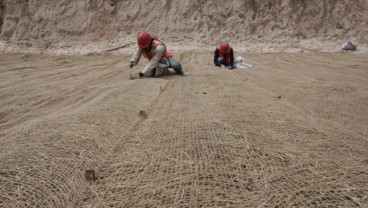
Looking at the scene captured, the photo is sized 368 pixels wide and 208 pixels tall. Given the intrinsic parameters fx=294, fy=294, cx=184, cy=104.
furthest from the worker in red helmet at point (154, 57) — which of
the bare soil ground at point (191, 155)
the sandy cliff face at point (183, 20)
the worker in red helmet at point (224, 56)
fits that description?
the sandy cliff face at point (183, 20)

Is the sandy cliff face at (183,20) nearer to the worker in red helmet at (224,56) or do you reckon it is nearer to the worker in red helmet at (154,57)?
the worker in red helmet at (224,56)

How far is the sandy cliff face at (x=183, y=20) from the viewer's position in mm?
12492

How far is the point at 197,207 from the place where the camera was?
53.6 inches

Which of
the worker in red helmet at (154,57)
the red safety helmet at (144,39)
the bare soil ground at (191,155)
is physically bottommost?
the bare soil ground at (191,155)

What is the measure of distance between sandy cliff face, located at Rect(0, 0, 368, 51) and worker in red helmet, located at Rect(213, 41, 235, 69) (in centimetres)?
562

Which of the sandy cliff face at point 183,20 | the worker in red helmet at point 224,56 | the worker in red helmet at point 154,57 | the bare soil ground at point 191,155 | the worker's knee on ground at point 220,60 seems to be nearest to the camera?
the bare soil ground at point 191,155

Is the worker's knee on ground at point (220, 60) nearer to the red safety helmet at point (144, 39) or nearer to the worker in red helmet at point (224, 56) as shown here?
the worker in red helmet at point (224, 56)

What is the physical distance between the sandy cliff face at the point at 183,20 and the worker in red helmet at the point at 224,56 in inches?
221

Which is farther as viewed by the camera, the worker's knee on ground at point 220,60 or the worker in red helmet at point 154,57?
the worker's knee on ground at point 220,60

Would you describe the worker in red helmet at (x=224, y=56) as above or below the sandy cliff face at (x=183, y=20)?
below

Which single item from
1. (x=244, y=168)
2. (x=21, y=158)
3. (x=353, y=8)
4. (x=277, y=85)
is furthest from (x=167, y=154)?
(x=353, y=8)

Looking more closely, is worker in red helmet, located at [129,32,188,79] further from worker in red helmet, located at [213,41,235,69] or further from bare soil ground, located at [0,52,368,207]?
bare soil ground, located at [0,52,368,207]

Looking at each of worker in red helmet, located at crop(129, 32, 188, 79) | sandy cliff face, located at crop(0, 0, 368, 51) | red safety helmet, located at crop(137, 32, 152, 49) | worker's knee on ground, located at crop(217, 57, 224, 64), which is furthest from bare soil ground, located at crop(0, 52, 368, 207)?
sandy cliff face, located at crop(0, 0, 368, 51)

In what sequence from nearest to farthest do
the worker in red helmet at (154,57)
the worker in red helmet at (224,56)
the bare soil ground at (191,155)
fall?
the bare soil ground at (191,155) < the worker in red helmet at (154,57) < the worker in red helmet at (224,56)
